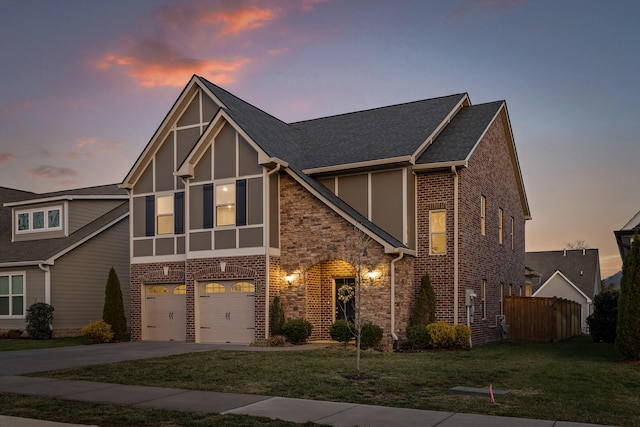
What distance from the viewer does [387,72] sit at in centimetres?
2406

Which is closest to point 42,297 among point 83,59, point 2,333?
point 2,333

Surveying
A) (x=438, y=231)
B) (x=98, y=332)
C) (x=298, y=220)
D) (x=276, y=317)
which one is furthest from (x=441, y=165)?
(x=98, y=332)

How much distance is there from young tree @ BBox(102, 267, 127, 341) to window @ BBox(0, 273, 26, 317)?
6.07m

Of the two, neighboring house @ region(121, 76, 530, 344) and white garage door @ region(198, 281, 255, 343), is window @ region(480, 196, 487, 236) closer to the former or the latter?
neighboring house @ region(121, 76, 530, 344)

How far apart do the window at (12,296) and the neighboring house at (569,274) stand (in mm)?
38879

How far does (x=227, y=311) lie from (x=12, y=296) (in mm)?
12725

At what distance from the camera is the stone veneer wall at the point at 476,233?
2252cm

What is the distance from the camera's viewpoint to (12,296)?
29281 millimetres

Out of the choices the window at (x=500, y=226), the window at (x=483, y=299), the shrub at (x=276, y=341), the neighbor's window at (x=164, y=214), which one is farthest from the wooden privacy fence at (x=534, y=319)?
the neighbor's window at (x=164, y=214)

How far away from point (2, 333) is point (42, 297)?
283cm

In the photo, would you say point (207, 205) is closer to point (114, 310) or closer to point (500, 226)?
point (114, 310)

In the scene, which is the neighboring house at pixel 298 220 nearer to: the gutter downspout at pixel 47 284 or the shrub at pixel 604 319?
the shrub at pixel 604 319

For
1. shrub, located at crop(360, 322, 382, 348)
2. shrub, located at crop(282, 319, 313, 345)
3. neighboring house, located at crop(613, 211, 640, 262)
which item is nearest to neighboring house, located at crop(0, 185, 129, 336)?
shrub, located at crop(282, 319, 313, 345)

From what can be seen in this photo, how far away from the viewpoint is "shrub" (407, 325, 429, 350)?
20.3 metres
